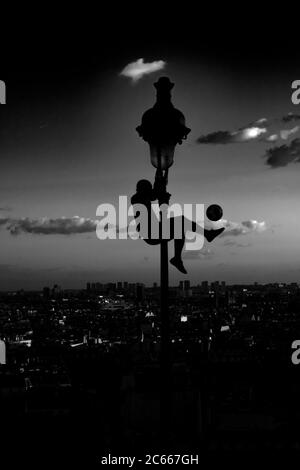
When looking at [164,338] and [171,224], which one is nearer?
[164,338]

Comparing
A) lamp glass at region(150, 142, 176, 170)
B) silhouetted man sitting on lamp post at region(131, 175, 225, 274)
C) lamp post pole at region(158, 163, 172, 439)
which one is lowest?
lamp post pole at region(158, 163, 172, 439)

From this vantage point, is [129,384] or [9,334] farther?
[9,334]

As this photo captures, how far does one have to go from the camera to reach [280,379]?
116 ft

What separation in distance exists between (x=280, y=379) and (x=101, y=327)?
1902 inches

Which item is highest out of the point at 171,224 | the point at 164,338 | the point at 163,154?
the point at 163,154

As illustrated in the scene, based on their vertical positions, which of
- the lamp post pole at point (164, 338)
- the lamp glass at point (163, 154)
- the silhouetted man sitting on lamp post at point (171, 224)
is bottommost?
the lamp post pole at point (164, 338)

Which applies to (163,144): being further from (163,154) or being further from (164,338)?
(164,338)

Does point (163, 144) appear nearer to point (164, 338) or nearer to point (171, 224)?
point (171, 224)

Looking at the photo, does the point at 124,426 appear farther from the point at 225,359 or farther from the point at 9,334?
the point at 9,334

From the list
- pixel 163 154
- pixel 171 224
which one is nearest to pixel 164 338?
pixel 171 224

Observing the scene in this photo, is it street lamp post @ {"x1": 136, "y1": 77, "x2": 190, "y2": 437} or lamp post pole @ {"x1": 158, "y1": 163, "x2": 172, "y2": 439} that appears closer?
lamp post pole @ {"x1": 158, "y1": 163, "x2": 172, "y2": 439}

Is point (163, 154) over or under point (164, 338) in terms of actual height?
over
